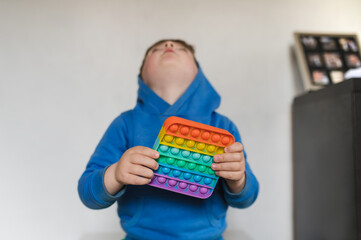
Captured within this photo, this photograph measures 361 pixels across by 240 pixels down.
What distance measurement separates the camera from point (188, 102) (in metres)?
0.76

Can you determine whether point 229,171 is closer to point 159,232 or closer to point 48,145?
point 159,232

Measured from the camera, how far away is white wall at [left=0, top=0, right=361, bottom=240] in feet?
3.43

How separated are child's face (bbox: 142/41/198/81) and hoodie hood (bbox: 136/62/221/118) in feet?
0.09

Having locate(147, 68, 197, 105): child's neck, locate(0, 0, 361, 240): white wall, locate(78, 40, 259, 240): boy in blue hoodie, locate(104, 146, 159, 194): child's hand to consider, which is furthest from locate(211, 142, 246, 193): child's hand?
locate(0, 0, 361, 240): white wall

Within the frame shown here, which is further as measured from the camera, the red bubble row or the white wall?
the white wall

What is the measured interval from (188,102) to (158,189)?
0.63ft

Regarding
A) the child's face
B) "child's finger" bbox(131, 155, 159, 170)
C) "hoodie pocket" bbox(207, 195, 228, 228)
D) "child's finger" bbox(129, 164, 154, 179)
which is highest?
the child's face

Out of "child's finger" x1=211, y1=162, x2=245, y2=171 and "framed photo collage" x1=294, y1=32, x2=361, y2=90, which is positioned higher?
"framed photo collage" x1=294, y1=32, x2=361, y2=90

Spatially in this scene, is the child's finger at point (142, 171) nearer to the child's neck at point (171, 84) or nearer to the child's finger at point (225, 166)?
the child's finger at point (225, 166)

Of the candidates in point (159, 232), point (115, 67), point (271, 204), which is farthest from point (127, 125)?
point (271, 204)

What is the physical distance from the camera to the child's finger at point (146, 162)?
577 mm

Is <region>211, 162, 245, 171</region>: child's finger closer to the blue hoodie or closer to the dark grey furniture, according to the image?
the blue hoodie

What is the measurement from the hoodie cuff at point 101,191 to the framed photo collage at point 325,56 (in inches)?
26.4

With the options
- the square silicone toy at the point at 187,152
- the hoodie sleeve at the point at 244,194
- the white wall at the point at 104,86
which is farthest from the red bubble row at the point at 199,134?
the white wall at the point at 104,86
